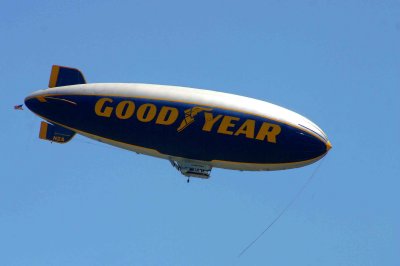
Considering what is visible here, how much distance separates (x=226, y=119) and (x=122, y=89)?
491cm

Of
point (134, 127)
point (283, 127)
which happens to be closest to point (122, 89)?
point (134, 127)

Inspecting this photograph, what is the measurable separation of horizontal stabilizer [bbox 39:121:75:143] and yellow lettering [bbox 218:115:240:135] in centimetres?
768

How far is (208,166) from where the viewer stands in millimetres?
37562

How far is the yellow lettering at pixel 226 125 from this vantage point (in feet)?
118

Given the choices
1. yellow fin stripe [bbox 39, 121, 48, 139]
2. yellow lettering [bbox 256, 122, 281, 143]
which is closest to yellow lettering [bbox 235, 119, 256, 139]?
yellow lettering [bbox 256, 122, 281, 143]

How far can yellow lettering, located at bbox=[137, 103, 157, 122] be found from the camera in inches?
1417

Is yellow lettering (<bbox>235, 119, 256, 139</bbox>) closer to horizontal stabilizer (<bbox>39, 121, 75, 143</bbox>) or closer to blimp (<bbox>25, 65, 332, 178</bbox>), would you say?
blimp (<bbox>25, 65, 332, 178</bbox>)

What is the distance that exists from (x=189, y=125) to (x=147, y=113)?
76.3 inches

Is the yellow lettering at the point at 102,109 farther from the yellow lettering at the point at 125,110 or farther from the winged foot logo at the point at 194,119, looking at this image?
the yellow lettering at the point at 125,110

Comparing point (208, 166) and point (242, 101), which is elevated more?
point (242, 101)

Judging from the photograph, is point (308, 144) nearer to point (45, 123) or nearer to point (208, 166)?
point (208, 166)

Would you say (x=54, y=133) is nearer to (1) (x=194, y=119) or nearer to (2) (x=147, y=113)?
(2) (x=147, y=113)

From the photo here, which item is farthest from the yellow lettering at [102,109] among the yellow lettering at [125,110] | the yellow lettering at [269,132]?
the yellow lettering at [269,132]

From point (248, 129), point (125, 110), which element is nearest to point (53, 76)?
point (125, 110)
